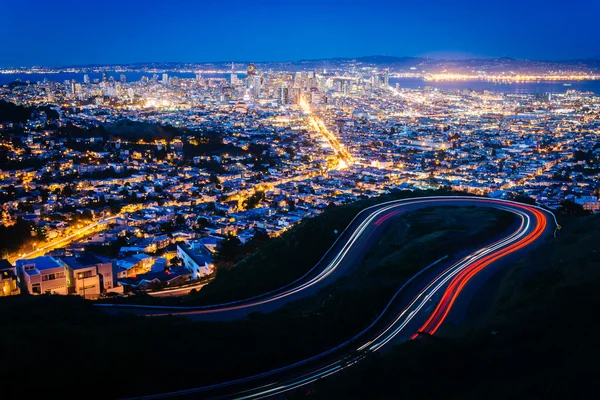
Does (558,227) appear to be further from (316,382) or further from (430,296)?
(316,382)

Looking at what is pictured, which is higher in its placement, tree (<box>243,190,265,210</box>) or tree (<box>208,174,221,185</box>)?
tree (<box>208,174,221,185</box>)

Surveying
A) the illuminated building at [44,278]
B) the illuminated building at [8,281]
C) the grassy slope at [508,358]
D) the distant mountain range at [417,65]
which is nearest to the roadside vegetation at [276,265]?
the illuminated building at [44,278]

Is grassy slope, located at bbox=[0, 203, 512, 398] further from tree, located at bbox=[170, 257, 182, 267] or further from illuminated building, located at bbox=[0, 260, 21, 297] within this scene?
tree, located at bbox=[170, 257, 182, 267]

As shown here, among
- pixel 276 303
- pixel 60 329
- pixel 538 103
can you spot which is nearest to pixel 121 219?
pixel 276 303

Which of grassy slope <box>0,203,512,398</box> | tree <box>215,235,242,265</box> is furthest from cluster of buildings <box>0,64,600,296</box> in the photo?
grassy slope <box>0,203,512,398</box>

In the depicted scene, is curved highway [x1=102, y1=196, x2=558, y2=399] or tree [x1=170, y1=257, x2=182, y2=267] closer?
curved highway [x1=102, y1=196, x2=558, y2=399]

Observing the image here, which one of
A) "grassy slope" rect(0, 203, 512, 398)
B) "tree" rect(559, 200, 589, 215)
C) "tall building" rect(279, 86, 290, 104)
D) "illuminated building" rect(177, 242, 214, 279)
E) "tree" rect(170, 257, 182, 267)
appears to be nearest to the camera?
"grassy slope" rect(0, 203, 512, 398)

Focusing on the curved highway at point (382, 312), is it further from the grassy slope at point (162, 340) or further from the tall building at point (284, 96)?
the tall building at point (284, 96)
